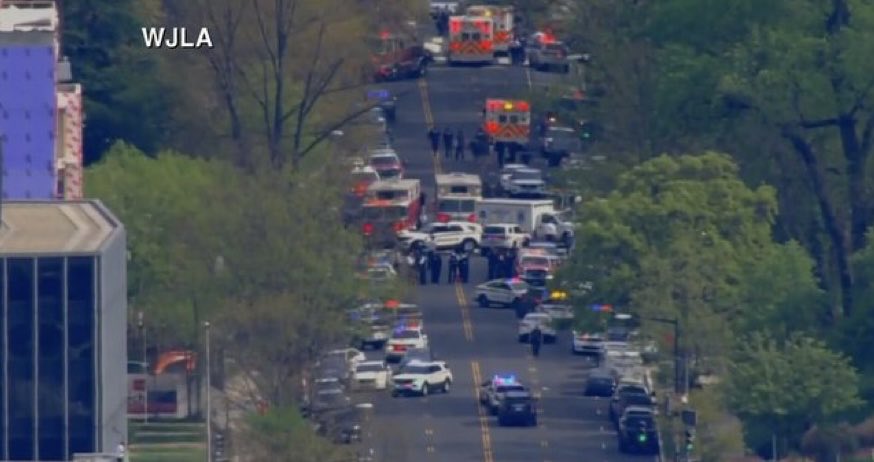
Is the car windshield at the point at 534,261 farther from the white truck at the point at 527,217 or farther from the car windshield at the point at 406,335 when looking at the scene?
the car windshield at the point at 406,335

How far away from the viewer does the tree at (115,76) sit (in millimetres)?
184500

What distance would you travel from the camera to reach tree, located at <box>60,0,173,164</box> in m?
184

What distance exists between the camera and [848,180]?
166m

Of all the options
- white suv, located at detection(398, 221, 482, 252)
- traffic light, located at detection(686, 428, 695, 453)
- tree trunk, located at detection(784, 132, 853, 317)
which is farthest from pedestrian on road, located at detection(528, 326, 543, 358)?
traffic light, located at detection(686, 428, 695, 453)

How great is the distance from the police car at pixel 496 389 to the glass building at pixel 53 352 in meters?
25.0

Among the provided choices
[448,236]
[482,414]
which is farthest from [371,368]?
[448,236]

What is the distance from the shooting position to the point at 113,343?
138625mm

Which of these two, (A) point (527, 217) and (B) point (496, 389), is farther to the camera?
(A) point (527, 217)

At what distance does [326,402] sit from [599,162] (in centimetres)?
3298

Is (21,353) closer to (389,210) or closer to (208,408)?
(208,408)

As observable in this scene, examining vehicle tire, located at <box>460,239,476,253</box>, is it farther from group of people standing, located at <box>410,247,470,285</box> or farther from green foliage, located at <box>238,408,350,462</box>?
green foliage, located at <box>238,408,350,462</box>

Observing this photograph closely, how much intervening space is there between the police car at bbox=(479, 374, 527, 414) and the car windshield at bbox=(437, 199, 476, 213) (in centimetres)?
3485

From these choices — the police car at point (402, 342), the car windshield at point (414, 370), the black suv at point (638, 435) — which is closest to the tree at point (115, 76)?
the police car at point (402, 342)

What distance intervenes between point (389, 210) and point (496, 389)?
29743mm
